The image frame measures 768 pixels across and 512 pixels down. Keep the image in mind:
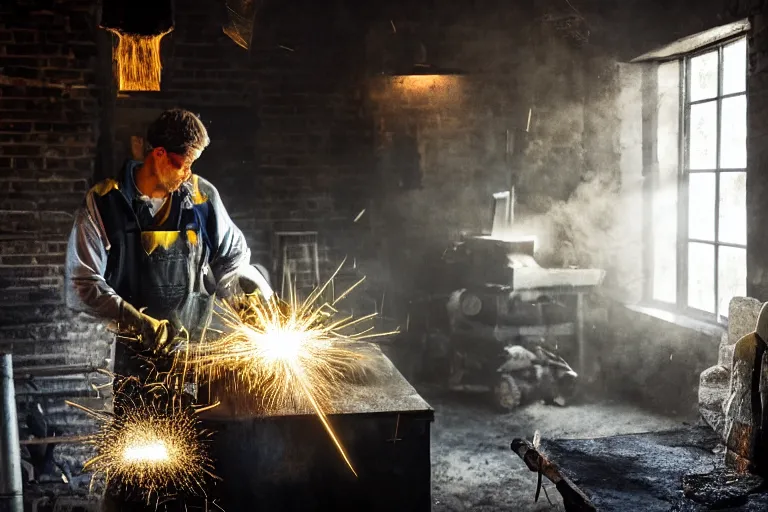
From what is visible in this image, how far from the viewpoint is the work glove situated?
3.46 m

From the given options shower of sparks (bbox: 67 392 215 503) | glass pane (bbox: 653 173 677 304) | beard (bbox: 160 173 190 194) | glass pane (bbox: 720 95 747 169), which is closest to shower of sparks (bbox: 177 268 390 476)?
shower of sparks (bbox: 67 392 215 503)

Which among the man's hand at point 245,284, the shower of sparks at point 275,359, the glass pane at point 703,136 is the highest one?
the glass pane at point 703,136

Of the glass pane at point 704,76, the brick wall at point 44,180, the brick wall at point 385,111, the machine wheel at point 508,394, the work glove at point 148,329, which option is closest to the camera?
the work glove at point 148,329

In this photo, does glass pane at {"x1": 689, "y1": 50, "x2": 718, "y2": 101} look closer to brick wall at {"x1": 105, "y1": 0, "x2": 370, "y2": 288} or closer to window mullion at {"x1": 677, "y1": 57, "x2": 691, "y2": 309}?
window mullion at {"x1": 677, "y1": 57, "x2": 691, "y2": 309}

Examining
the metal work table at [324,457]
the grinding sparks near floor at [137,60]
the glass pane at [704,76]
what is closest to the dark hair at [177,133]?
the grinding sparks near floor at [137,60]

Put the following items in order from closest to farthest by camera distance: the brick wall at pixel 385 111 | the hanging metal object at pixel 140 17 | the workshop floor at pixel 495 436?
the hanging metal object at pixel 140 17
the workshop floor at pixel 495 436
the brick wall at pixel 385 111

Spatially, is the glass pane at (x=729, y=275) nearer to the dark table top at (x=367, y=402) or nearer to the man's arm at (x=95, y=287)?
the dark table top at (x=367, y=402)

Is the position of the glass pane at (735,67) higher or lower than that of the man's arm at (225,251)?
higher

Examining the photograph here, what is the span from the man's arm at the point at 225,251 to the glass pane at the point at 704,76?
4513mm

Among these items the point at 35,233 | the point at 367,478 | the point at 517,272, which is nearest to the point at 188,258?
the point at 367,478

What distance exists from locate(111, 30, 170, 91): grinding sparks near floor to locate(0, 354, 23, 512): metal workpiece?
2.15m

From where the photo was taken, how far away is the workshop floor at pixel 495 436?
5.15 m

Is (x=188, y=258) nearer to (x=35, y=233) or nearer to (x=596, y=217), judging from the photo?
(x=35, y=233)

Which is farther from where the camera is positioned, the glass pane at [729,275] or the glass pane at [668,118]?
the glass pane at [668,118]
